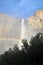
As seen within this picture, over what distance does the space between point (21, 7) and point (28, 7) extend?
21 cm

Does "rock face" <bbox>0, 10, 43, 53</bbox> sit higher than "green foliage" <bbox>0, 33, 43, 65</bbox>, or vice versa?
"rock face" <bbox>0, 10, 43, 53</bbox>

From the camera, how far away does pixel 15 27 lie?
657 cm

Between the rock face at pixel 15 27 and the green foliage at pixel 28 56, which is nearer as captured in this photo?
the green foliage at pixel 28 56

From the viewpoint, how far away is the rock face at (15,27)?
20.8 feet

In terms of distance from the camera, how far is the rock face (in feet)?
20.8

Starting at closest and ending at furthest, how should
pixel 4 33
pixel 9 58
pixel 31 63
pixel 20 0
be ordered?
pixel 31 63, pixel 9 58, pixel 20 0, pixel 4 33

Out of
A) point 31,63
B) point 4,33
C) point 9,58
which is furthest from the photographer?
point 4,33

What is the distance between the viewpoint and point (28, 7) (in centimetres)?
627

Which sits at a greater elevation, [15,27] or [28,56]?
[15,27]

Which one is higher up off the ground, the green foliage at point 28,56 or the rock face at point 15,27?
the rock face at point 15,27

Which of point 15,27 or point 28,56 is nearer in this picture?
point 28,56

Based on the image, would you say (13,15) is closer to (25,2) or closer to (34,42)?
(25,2)

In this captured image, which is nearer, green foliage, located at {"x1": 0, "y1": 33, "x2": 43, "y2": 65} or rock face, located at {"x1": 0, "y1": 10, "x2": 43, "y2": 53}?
green foliage, located at {"x1": 0, "y1": 33, "x2": 43, "y2": 65}

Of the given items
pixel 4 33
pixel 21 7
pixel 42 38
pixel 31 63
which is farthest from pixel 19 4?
pixel 31 63
